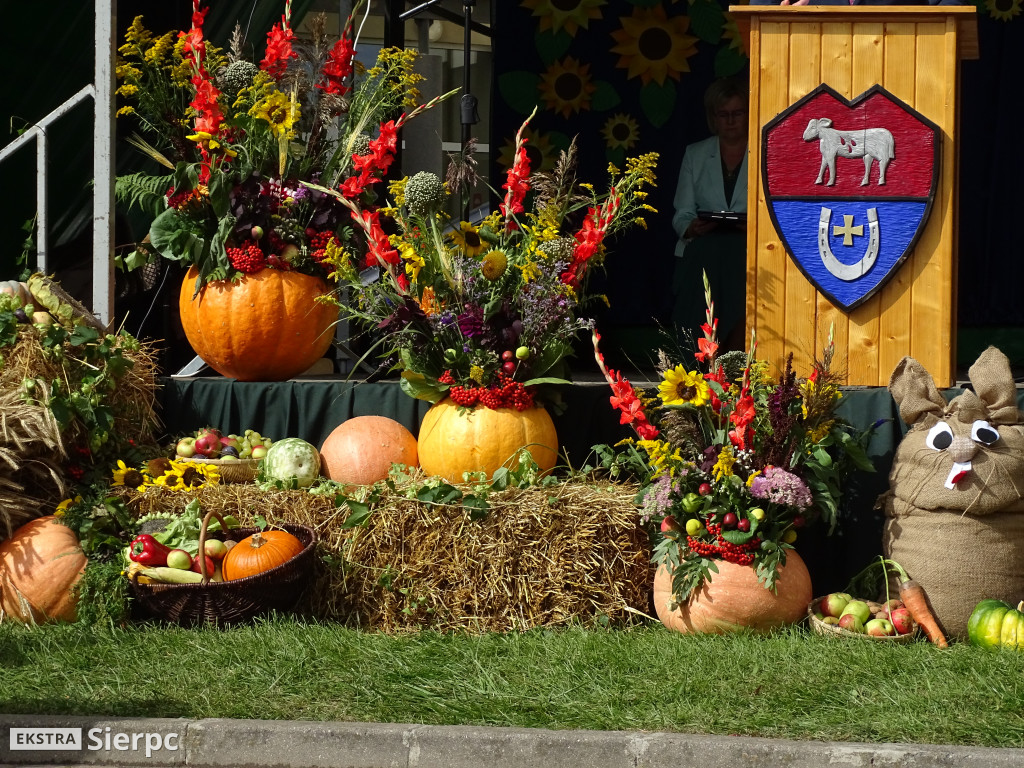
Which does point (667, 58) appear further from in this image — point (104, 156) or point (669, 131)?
point (104, 156)

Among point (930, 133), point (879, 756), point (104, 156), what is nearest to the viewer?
point (879, 756)

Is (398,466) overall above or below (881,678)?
above

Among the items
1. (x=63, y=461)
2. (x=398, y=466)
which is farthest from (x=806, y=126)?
(x=63, y=461)

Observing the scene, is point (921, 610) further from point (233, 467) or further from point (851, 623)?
point (233, 467)

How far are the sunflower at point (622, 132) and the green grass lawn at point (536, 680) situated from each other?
16.1 ft

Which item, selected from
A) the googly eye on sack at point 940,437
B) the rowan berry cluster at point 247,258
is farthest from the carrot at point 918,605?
the rowan berry cluster at point 247,258

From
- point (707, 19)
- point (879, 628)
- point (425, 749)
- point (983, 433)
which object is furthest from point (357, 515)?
point (707, 19)

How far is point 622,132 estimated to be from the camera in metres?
8.98

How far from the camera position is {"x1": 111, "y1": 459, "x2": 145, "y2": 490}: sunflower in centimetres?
517

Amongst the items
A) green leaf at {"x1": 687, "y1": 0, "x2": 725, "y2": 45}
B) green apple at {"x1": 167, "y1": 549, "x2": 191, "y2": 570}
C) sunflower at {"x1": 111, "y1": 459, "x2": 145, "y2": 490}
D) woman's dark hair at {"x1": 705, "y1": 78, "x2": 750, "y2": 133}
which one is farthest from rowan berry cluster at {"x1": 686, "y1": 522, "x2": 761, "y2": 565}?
green leaf at {"x1": 687, "y1": 0, "x2": 725, "y2": 45}

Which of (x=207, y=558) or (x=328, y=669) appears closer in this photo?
(x=328, y=669)

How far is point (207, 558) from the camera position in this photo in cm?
476

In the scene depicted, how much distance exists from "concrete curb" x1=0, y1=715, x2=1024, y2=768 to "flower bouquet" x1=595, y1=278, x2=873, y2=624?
1.23m

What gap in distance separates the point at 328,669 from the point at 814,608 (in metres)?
1.69
